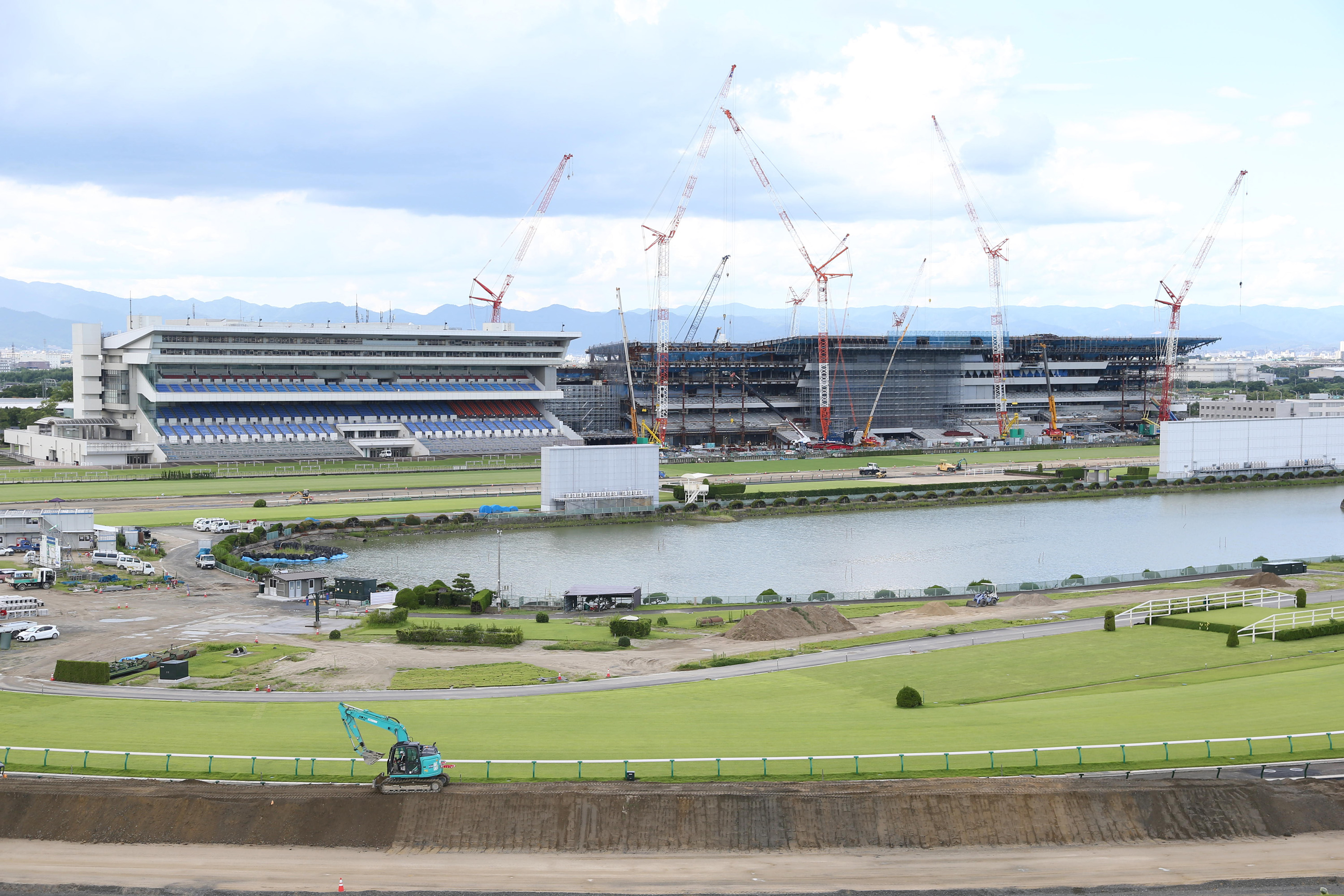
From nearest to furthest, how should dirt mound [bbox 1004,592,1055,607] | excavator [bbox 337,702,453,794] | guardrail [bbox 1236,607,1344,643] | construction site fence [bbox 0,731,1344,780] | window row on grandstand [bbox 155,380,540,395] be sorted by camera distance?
1. excavator [bbox 337,702,453,794]
2. construction site fence [bbox 0,731,1344,780]
3. guardrail [bbox 1236,607,1344,643]
4. dirt mound [bbox 1004,592,1055,607]
5. window row on grandstand [bbox 155,380,540,395]

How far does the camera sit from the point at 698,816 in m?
19.5

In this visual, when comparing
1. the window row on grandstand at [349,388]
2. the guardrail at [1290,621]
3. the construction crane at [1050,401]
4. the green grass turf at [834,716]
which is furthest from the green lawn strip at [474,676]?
the construction crane at [1050,401]

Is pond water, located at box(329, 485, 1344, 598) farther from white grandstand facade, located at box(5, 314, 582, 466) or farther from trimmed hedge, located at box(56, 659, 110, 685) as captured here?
white grandstand facade, located at box(5, 314, 582, 466)

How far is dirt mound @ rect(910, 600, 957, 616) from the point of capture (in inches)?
1539

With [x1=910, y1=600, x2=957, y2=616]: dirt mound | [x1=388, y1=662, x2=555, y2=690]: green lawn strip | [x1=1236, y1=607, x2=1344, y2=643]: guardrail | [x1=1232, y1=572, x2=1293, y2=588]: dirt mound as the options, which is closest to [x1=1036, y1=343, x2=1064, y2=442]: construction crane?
[x1=1232, y1=572, x2=1293, y2=588]: dirt mound

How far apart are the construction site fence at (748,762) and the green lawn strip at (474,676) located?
23.8 feet

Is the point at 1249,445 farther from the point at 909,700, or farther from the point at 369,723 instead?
the point at 369,723

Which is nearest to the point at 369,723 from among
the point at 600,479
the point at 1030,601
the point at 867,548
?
the point at 1030,601

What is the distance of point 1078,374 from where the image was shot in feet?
464

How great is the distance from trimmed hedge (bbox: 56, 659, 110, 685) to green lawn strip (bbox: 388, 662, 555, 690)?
7.10 metres

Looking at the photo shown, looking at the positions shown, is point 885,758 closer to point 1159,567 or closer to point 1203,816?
point 1203,816

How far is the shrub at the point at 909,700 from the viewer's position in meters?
26.3

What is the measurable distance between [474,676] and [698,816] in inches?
480

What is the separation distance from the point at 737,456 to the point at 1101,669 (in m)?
76.6
